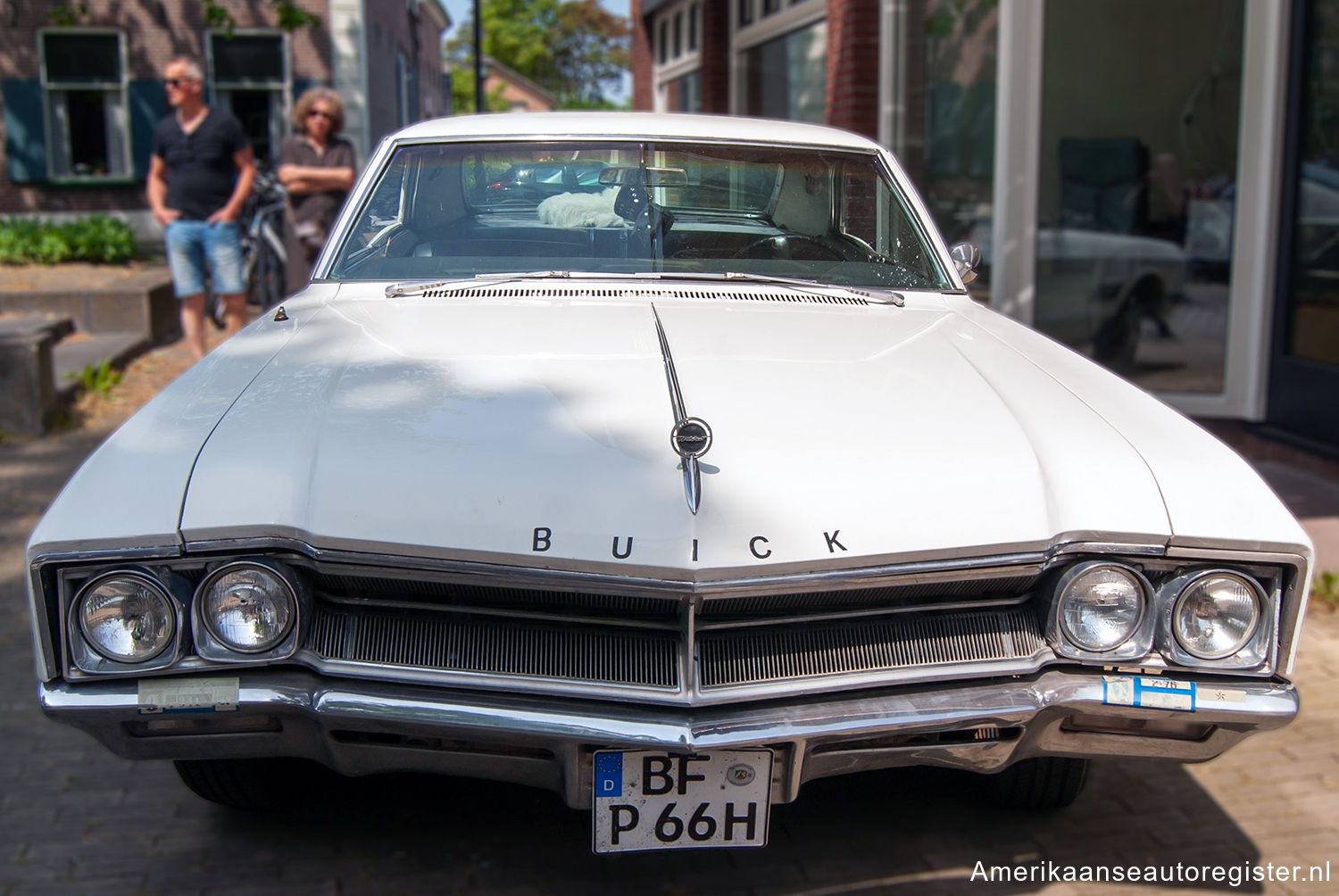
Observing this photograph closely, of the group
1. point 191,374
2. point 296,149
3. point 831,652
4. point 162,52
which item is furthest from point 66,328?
point 162,52

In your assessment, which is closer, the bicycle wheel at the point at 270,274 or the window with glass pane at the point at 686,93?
the bicycle wheel at the point at 270,274

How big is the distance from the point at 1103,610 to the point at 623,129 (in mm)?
2111

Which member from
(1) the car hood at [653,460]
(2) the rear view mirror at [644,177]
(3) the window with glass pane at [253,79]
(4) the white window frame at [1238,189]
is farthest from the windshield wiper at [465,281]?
(3) the window with glass pane at [253,79]

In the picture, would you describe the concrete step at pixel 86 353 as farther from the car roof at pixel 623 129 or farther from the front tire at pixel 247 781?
the front tire at pixel 247 781

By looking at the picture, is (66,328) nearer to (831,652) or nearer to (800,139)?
(800,139)

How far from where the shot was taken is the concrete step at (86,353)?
7787mm

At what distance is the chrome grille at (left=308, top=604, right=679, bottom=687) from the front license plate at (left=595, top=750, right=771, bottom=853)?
0.50 ft

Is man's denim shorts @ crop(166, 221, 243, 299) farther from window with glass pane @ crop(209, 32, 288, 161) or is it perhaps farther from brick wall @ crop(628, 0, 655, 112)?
window with glass pane @ crop(209, 32, 288, 161)

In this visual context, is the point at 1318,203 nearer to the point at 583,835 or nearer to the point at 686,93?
the point at 583,835

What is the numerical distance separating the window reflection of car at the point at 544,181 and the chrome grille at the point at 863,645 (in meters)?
1.73

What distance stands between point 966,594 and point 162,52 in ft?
67.9

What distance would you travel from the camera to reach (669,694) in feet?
7.32

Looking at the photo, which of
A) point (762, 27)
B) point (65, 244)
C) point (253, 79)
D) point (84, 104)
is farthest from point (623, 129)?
point (84, 104)

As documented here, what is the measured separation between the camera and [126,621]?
89.6 inches
